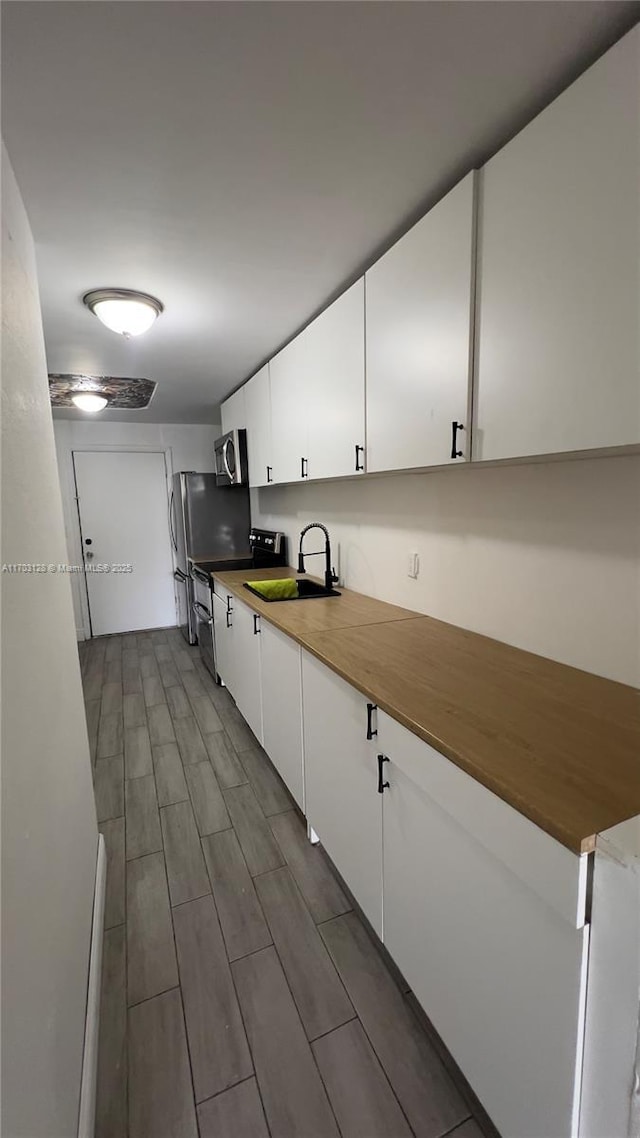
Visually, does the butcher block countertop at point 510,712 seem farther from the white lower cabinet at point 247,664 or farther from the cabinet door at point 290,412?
the cabinet door at point 290,412

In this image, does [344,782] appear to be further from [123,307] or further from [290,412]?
[123,307]

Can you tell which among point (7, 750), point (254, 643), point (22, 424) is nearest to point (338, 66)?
point (22, 424)

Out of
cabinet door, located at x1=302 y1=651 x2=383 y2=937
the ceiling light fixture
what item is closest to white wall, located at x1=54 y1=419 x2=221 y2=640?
the ceiling light fixture

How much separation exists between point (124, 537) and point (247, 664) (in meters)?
3.09

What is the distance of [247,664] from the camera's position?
101 inches

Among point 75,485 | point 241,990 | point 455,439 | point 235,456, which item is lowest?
point 241,990

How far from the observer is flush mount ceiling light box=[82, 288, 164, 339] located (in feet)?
6.35

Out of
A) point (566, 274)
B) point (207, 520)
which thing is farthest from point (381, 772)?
point (207, 520)

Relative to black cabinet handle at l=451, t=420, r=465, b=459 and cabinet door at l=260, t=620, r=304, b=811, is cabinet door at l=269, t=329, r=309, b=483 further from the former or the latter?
black cabinet handle at l=451, t=420, r=465, b=459

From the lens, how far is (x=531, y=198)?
1.03m

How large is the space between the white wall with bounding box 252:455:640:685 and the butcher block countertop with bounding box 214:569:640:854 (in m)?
0.08

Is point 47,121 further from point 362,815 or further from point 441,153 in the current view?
point 362,815

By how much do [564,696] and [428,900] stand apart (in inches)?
23.6

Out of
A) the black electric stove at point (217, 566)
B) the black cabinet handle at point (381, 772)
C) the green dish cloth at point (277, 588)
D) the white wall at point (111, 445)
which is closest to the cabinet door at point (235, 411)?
the black electric stove at point (217, 566)
